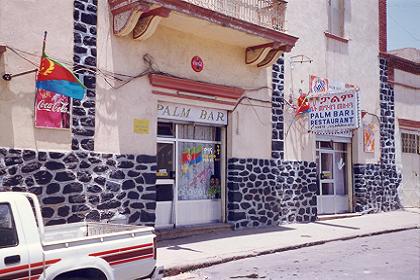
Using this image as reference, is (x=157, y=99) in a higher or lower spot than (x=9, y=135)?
higher

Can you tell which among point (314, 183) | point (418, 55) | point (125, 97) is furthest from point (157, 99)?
point (418, 55)

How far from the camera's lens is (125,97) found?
10.9 m

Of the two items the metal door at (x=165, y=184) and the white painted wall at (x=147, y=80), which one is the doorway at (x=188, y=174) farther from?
the white painted wall at (x=147, y=80)

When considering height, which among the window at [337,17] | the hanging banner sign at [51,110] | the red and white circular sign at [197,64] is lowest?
the hanging banner sign at [51,110]

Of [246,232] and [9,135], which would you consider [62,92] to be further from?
[246,232]

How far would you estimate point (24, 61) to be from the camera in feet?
30.7

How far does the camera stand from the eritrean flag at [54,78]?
29.9ft

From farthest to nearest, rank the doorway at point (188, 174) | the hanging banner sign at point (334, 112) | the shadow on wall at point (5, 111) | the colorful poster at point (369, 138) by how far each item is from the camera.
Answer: the colorful poster at point (369, 138), the hanging banner sign at point (334, 112), the doorway at point (188, 174), the shadow on wall at point (5, 111)

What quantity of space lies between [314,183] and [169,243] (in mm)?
6304

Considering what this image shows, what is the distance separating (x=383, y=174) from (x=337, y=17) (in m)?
5.97

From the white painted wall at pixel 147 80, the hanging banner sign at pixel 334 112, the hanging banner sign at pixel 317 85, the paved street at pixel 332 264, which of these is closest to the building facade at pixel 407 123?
the hanging banner sign at pixel 317 85

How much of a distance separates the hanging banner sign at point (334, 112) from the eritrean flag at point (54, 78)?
317 inches

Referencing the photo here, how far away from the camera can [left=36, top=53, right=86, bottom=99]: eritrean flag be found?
912cm

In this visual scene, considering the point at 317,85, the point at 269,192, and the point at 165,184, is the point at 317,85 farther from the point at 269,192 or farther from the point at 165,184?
the point at 165,184
